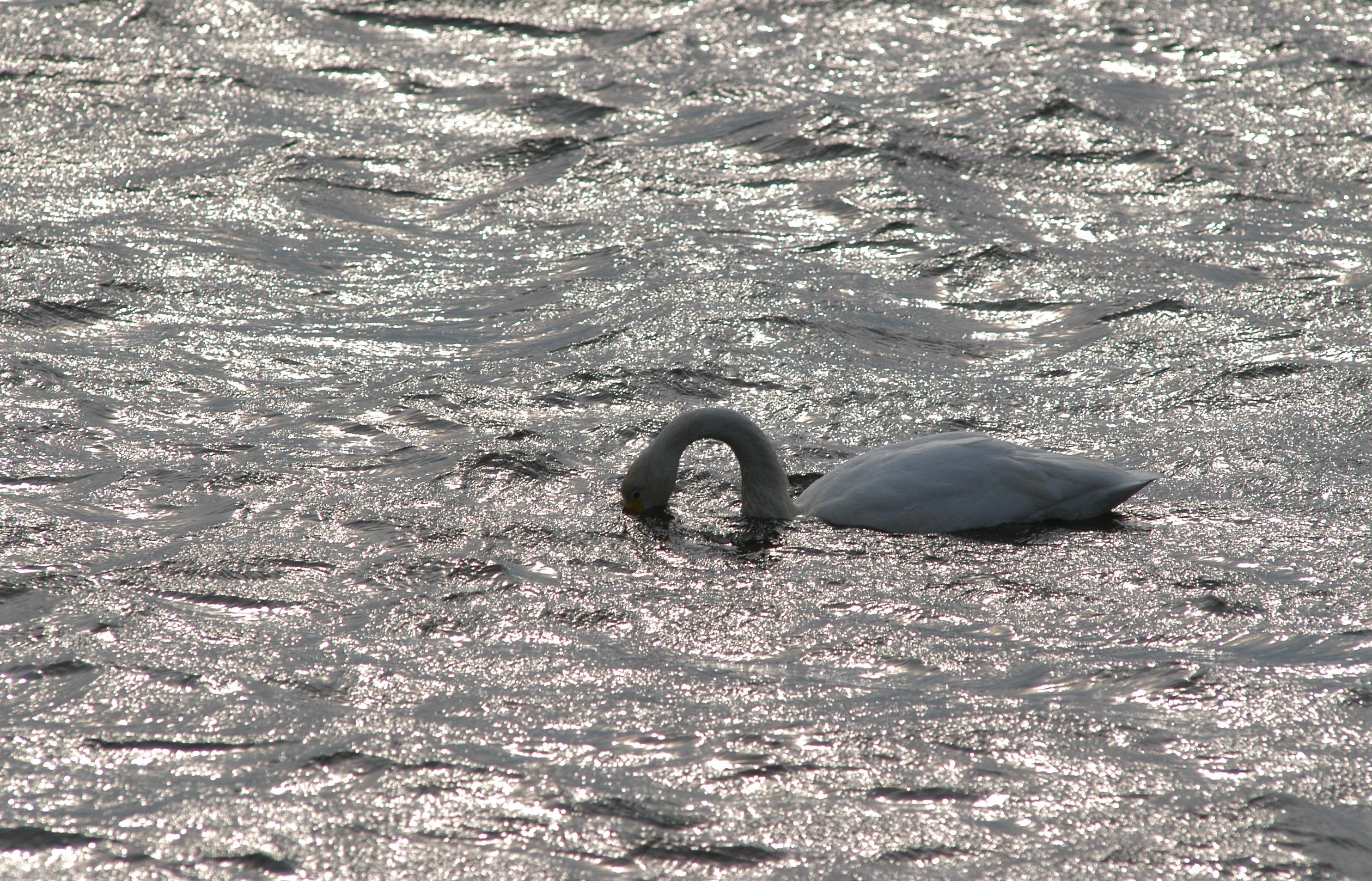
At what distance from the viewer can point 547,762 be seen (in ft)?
14.7

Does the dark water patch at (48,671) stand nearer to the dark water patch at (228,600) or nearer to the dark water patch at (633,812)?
the dark water patch at (228,600)

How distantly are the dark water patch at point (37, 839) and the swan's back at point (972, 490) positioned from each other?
3554 mm

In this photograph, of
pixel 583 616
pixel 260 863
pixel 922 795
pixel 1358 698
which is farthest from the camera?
pixel 583 616

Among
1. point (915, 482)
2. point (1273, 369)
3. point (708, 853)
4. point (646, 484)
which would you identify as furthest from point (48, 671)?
point (1273, 369)

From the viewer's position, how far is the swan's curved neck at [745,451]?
21.9ft

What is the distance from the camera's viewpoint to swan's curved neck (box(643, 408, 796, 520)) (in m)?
6.66

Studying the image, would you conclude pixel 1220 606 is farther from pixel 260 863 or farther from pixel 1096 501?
pixel 260 863

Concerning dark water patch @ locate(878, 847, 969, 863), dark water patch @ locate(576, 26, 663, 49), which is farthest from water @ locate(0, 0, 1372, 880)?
dark water patch @ locate(576, 26, 663, 49)

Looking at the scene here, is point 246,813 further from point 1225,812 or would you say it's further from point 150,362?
point 150,362

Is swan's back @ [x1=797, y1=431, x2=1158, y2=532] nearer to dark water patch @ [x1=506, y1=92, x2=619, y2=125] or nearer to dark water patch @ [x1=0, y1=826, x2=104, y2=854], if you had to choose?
dark water patch @ [x1=0, y1=826, x2=104, y2=854]

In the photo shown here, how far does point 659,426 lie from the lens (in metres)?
7.64

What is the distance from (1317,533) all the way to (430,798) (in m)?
4.07

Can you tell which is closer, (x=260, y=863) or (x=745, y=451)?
(x=260, y=863)

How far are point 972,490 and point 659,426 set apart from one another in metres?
1.91
